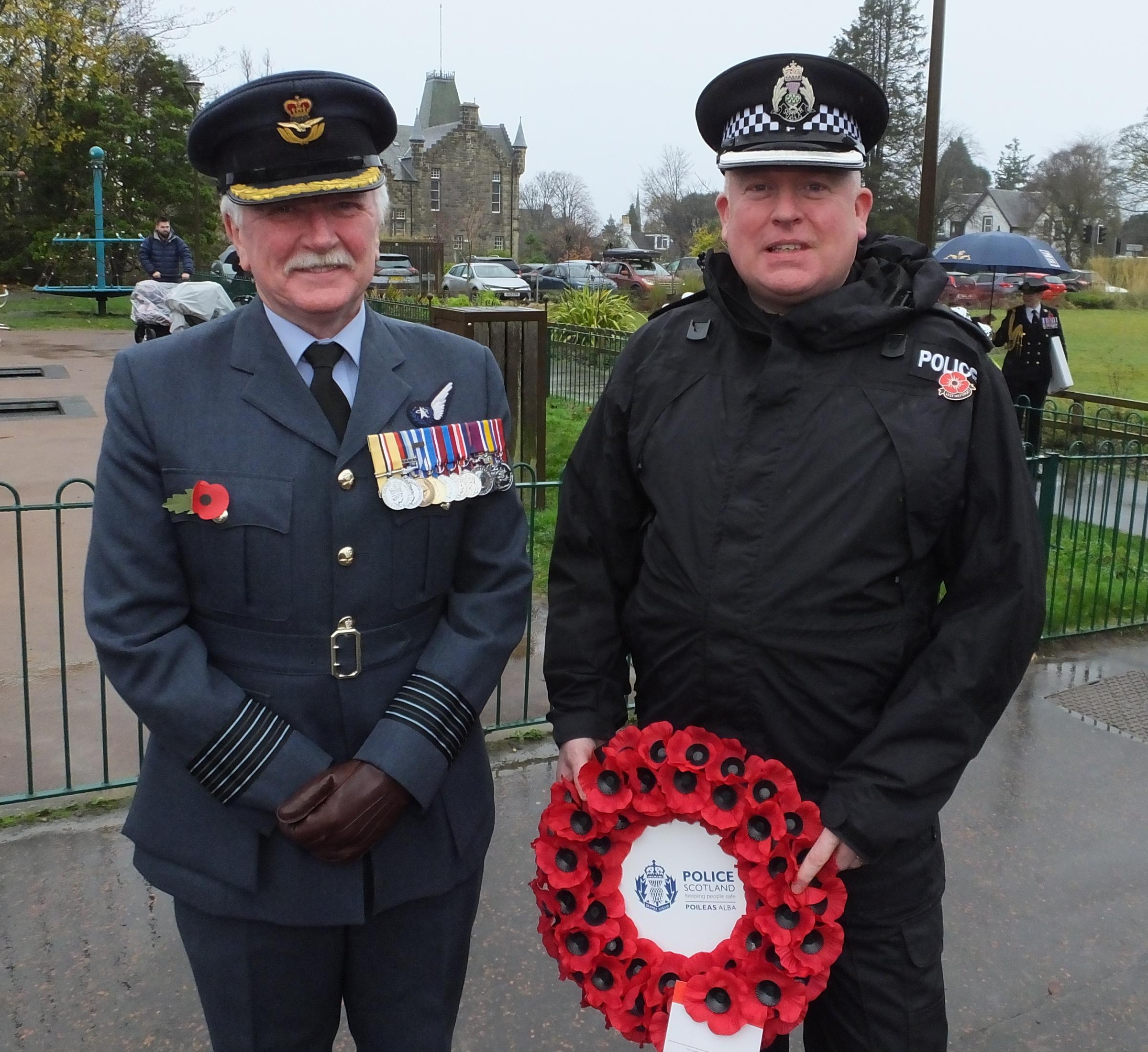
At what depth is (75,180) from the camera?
89.4ft

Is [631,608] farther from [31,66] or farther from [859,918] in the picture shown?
[31,66]

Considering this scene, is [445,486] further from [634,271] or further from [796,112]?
[634,271]

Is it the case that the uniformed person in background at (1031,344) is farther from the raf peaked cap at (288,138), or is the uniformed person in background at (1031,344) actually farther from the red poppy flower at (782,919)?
the raf peaked cap at (288,138)

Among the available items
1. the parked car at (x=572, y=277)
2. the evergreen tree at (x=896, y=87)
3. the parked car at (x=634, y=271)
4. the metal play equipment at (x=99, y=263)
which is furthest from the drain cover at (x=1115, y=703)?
the evergreen tree at (x=896, y=87)

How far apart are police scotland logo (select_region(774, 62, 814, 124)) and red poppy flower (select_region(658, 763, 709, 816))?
1.13 m

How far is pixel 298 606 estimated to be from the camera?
1908 mm

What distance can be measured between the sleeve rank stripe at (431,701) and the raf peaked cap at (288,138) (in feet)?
2.80

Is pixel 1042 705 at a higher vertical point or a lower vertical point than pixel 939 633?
lower

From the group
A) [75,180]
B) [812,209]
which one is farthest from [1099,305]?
[812,209]

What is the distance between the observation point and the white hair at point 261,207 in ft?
6.17

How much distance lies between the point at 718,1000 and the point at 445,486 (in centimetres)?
99

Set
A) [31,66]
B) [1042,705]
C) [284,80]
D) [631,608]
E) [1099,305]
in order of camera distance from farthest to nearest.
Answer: [1099,305] < [31,66] < [1042,705] < [631,608] < [284,80]

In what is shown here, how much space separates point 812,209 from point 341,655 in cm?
111

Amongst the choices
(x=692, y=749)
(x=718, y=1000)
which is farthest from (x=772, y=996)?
(x=692, y=749)
